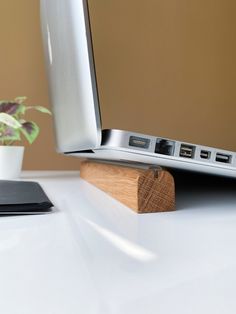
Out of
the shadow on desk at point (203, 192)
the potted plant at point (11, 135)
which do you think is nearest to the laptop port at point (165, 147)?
the shadow on desk at point (203, 192)

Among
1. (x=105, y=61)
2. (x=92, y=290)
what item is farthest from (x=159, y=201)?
(x=105, y=61)

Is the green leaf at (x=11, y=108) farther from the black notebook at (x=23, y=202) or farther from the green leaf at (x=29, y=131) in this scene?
the black notebook at (x=23, y=202)

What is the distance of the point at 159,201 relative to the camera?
53 cm

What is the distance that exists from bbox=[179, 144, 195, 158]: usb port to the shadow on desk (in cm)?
9

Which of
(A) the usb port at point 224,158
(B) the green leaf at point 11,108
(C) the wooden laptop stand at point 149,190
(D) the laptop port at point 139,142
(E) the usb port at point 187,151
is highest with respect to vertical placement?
(B) the green leaf at point 11,108

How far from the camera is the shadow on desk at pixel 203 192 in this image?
2.04 feet

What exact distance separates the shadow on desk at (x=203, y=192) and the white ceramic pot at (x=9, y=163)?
453 millimetres

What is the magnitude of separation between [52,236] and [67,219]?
0.09m

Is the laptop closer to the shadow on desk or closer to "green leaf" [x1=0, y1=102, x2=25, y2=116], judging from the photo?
the shadow on desk

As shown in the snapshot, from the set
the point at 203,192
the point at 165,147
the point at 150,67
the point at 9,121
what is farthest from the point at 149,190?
the point at 150,67

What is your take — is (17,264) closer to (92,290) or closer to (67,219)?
(92,290)

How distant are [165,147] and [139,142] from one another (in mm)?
38

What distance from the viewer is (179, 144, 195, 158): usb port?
51cm

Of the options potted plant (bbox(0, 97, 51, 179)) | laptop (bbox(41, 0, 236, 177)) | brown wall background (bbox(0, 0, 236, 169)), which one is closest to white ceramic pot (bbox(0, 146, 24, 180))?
potted plant (bbox(0, 97, 51, 179))
